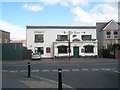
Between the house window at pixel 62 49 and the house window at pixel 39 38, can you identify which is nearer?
the house window at pixel 62 49

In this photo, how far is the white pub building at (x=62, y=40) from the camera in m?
42.6

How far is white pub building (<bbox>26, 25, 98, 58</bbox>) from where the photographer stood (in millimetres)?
42562

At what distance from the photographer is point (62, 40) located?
139 ft

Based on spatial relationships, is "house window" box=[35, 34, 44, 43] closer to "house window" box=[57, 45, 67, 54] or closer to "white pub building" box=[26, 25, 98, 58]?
"white pub building" box=[26, 25, 98, 58]

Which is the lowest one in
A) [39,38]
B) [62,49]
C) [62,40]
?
[62,49]

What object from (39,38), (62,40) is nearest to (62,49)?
(62,40)

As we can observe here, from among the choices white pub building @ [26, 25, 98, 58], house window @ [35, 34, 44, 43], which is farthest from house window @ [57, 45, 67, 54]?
house window @ [35, 34, 44, 43]

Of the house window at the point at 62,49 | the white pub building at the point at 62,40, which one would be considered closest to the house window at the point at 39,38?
the white pub building at the point at 62,40

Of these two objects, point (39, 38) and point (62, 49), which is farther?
point (39, 38)

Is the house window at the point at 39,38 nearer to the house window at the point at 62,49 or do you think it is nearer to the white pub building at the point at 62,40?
the white pub building at the point at 62,40

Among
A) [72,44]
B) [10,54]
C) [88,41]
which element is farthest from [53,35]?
[10,54]

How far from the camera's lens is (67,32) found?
44.1m

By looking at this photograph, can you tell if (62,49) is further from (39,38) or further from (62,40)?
(39,38)

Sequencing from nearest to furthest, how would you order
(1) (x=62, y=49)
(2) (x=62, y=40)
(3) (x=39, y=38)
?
(2) (x=62, y=40), (1) (x=62, y=49), (3) (x=39, y=38)
